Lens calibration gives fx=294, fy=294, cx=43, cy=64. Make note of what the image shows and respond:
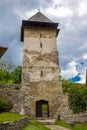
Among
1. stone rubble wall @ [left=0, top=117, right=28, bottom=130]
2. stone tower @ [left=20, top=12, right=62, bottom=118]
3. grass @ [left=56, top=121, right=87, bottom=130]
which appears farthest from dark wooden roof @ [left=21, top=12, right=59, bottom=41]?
stone rubble wall @ [left=0, top=117, right=28, bottom=130]

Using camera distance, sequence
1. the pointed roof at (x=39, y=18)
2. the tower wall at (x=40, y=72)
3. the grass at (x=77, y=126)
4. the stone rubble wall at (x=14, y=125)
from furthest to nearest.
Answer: the pointed roof at (x=39, y=18) < the tower wall at (x=40, y=72) < the grass at (x=77, y=126) < the stone rubble wall at (x=14, y=125)

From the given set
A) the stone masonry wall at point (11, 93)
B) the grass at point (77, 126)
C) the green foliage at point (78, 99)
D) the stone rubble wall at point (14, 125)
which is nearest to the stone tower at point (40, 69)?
the stone masonry wall at point (11, 93)

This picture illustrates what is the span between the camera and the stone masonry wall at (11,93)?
29.3 metres

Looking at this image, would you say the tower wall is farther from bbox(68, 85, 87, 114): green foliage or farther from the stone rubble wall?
the stone rubble wall

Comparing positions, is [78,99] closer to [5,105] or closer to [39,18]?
[5,105]

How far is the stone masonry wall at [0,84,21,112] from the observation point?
29.3 meters

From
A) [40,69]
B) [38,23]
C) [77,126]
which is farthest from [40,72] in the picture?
[77,126]

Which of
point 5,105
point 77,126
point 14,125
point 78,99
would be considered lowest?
point 77,126

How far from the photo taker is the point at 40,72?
3014cm

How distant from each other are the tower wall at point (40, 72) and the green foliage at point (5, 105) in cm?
143

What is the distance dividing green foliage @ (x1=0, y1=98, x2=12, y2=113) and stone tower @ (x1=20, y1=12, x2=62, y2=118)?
1428 mm

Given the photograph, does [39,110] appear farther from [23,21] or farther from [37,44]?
[23,21]

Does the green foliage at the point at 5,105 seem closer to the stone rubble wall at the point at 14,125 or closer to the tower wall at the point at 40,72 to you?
the tower wall at the point at 40,72

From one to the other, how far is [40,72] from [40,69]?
0.33m
